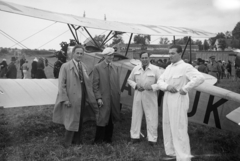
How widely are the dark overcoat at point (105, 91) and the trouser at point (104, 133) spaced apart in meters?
0.14

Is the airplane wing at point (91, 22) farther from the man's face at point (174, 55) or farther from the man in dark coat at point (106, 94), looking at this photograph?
the man's face at point (174, 55)

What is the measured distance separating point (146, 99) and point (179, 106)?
1056 mm

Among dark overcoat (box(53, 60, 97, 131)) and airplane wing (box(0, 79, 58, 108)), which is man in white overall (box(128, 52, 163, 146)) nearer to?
dark overcoat (box(53, 60, 97, 131))

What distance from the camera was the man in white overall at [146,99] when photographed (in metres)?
4.18

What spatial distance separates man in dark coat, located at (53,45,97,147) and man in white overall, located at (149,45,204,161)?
4.39 ft

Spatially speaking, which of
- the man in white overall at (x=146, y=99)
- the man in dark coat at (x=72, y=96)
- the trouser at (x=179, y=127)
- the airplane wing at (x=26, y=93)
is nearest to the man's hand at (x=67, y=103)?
the man in dark coat at (x=72, y=96)

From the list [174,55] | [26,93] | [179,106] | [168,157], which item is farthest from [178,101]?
[26,93]

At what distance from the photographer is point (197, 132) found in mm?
5047

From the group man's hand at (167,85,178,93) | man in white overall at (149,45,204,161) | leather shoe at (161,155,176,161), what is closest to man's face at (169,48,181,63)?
man in white overall at (149,45,204,161)

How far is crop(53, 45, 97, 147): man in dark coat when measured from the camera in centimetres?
383

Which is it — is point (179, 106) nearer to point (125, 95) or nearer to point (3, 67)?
point (125, 95)

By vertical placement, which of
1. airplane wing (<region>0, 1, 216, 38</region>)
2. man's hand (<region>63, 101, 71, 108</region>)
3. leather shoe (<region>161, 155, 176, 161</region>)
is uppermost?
airplane wing (<region>0, 1, 216, 38</region>)

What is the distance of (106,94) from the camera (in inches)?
168

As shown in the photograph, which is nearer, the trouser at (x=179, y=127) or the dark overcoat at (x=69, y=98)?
the trouser at (x=179, y=127)
